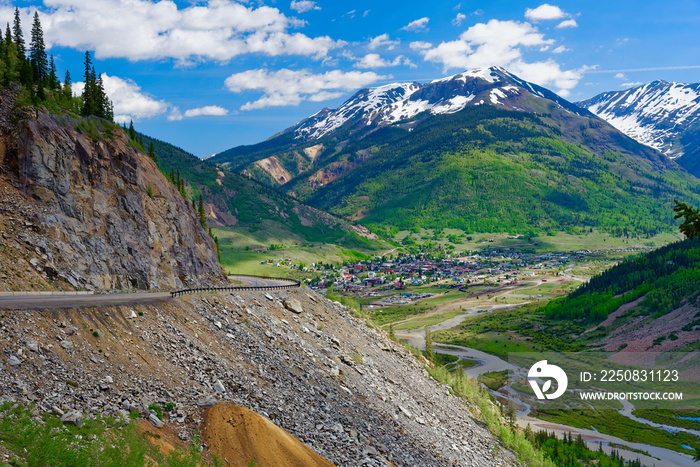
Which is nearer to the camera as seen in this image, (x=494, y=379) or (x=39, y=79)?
(x=39, y=79)

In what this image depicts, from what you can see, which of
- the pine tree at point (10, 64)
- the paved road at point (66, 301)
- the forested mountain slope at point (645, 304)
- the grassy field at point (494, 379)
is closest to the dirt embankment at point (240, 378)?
the paved road at point (66, 301)

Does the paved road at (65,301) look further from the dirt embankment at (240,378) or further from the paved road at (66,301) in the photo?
the dirt embankment at (240,378)

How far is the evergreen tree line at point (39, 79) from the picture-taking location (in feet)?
190

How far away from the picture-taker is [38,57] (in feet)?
225

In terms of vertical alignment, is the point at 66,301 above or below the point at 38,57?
below

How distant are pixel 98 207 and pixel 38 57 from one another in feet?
91.3

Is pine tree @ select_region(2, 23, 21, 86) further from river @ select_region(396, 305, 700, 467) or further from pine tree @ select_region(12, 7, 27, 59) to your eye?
river @ select_region(396, 305, 700, 467)

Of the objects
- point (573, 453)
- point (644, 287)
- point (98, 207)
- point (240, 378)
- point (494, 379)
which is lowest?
point (494, 379)

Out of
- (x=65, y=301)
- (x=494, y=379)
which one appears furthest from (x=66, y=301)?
(x=494, y=379)

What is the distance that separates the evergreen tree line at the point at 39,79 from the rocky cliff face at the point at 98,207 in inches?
169

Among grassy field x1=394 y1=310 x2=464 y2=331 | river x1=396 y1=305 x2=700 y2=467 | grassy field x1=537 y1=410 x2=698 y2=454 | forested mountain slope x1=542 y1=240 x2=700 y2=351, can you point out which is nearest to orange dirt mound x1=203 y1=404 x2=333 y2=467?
river x1=396 y1=305 x2=700 y2=467

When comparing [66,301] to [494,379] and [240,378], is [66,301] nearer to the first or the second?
[240,378]

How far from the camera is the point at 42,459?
2192cm

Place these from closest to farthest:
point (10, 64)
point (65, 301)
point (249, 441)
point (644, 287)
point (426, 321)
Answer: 1. point (249, 441)
2. point (65, 301)
3. point (10, 64)
4. point (644, 287)
5. point (426, 321)
